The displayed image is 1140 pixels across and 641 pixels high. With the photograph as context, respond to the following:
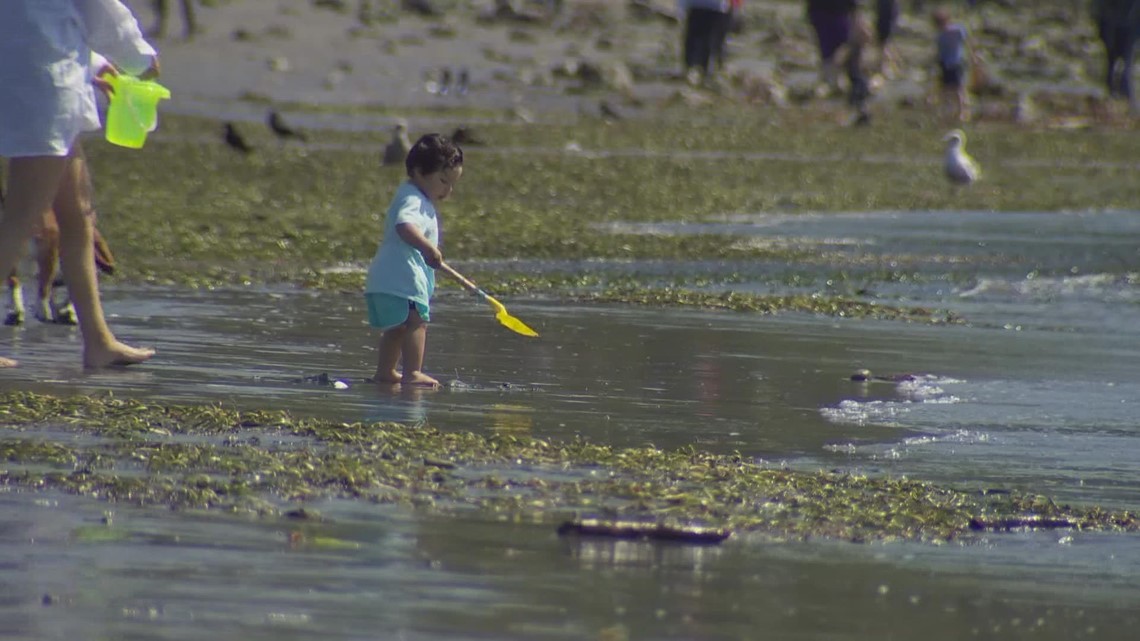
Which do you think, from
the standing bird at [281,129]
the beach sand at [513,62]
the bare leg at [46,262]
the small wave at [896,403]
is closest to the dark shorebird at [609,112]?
the beach sand at [513,62]

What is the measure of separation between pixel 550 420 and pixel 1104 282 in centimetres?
658

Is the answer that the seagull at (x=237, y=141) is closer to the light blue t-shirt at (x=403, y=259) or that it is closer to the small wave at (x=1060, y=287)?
the small wave at (x=1060, y=287)

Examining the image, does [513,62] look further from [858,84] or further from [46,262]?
[46,262]

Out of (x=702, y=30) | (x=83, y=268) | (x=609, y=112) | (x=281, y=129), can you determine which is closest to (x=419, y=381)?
(x=83, y=268)

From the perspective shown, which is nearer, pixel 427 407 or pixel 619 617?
pixel 619 617

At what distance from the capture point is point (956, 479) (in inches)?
273

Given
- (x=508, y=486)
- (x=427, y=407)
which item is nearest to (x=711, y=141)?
(x=427, y=407)

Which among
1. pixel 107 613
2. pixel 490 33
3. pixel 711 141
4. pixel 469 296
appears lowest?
pixel 107 613

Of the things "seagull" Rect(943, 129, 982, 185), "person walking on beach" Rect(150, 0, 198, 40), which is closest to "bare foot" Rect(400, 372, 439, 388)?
"seagull" Rect(943, 129, 982, 185)

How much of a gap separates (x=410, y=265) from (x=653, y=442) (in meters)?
1.91

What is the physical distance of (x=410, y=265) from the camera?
8.96 m

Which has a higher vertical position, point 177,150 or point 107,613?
point 177,150

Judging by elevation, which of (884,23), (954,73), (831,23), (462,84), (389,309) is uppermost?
(884,23)

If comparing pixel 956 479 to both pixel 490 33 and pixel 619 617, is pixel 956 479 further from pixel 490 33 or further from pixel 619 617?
pixel 490 33
